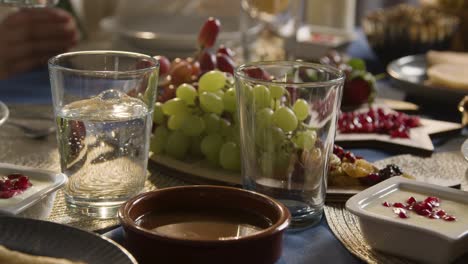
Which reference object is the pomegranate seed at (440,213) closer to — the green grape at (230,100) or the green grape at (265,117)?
the green grape at (265,117)

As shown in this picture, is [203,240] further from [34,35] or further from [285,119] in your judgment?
[34,35]

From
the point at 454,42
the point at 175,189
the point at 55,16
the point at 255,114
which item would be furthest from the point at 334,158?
the point at 454,42

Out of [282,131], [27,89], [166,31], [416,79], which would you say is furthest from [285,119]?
[166,31]

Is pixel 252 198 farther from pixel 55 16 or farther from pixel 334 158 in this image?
pixel 55 16

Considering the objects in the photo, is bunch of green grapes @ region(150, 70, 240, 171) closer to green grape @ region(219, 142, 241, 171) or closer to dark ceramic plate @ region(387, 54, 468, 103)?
green grape @ region(219, 142, 241, 171)

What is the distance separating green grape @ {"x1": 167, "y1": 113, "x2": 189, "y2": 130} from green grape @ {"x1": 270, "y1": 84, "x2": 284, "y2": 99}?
23 centimetres

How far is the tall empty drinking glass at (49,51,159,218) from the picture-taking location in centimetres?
86

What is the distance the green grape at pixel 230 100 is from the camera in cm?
103

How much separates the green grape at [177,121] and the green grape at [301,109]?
243 millimetres

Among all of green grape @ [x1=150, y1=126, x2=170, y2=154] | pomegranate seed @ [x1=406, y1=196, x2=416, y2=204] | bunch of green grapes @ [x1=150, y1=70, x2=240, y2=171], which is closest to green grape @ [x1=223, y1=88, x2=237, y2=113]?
bunch of green grapes @ [x1=150, y1=70, x2=240, y2=171]

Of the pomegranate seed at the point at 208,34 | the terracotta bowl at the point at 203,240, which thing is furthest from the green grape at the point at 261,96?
the pomegranate seed at the point at 208,34

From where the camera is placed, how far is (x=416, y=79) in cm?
165

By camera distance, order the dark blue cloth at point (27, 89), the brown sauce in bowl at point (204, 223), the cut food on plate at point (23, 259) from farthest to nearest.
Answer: the dark blue cloth at point (27, 89) → the brown sauce in bowl at point (204, 223) → the cut food on plate at point (23, 259)

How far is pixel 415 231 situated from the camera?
0.74 metres
